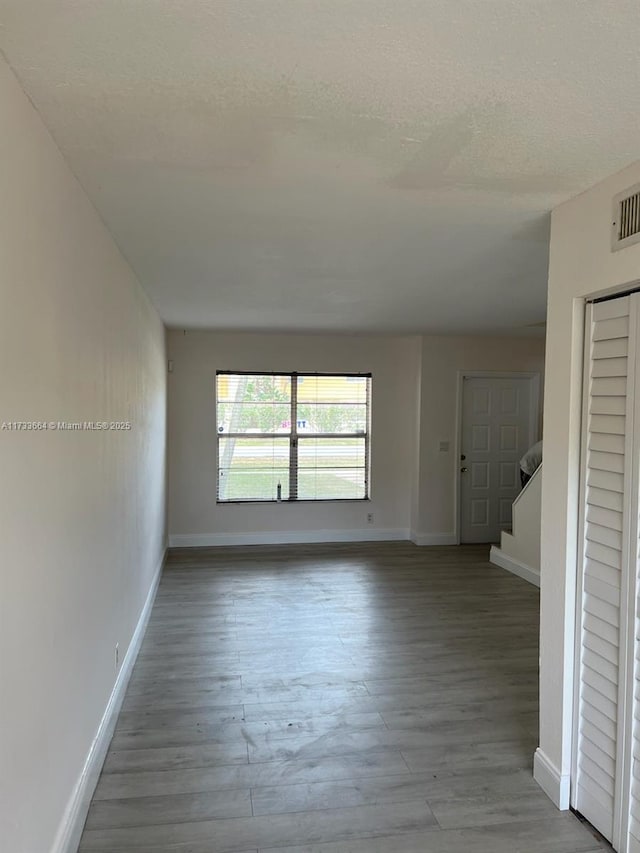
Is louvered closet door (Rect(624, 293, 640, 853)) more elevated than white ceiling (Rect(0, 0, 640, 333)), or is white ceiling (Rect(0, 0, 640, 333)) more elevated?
white ceiling (Rect(0, 0, 640, 333))

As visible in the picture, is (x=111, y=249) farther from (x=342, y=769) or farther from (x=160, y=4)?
(x=342, y=769)

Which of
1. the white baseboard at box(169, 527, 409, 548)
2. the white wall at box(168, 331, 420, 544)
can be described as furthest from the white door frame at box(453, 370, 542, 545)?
the white baseboard at box(169, 527, 409, 548)

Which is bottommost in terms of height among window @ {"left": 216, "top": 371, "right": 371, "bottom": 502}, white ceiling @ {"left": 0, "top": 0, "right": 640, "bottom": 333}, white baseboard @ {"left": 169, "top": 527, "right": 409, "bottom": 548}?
white baseboard @ {"left": 169, "top": 527, "right": 409, "bottom": 548}

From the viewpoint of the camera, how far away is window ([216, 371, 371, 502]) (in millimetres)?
6266

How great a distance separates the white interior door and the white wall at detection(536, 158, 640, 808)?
4190 mm

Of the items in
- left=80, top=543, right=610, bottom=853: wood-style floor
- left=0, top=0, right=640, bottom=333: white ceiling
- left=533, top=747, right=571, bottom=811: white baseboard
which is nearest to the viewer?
left=0, top=0, right=640, bottom=333: white ceiling

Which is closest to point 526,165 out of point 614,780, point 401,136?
point 401,136

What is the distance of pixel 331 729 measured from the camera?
268cm

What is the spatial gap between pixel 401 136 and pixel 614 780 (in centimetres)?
226

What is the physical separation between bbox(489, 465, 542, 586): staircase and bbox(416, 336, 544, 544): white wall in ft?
3.18

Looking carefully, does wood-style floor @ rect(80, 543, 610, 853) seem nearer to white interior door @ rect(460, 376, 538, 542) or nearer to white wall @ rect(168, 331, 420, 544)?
white wall @ rect(168, 331, 420, 544)

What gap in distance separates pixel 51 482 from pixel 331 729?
1.85 meters

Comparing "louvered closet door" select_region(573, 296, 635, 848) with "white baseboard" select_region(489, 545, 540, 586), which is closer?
"louvered closet door" select_region(573, 296, 635, 848)

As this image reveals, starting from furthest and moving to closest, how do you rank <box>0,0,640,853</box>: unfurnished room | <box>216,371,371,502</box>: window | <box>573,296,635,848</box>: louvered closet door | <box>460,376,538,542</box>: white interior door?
<box>460,376,538,542</box>: white interior door, <box>216,371,371,502</box>: window, <box>573,296,635,848</box>: louvered closet door, <box>0,0,640,853</box>: unfurnished room
